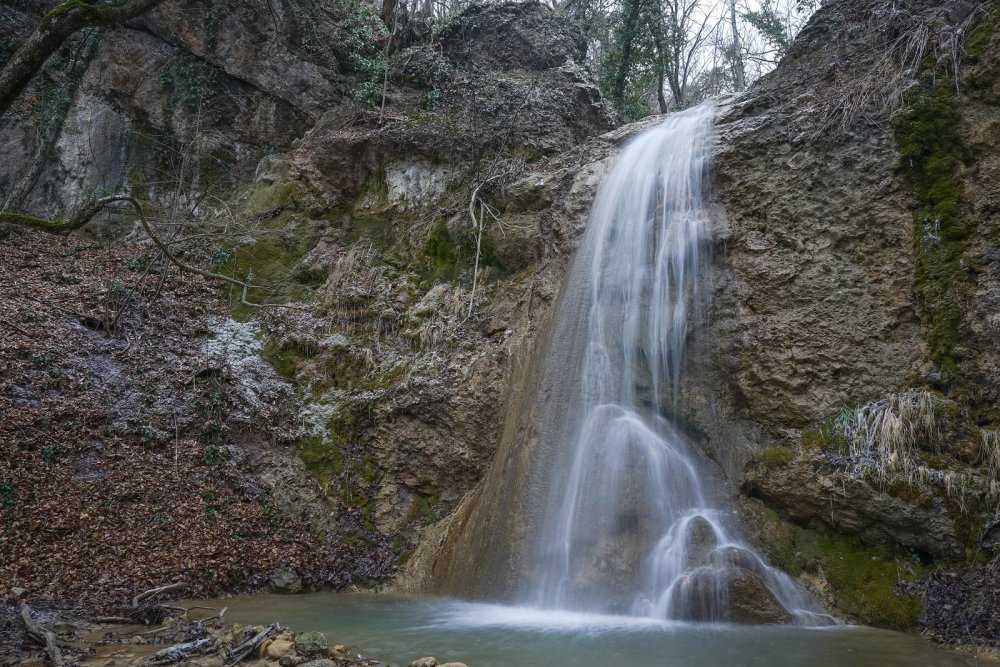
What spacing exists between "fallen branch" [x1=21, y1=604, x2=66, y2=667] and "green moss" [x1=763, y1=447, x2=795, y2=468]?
6696 mm

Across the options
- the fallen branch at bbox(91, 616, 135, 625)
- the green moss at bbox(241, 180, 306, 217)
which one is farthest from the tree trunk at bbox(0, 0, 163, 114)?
the green moss at bbox(241, 180, 306, 217)

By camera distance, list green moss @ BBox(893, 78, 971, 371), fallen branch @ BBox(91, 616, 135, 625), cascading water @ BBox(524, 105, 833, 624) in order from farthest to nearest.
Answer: green moss @ BBox(893, 78, 971, 371)
cascading water @ BBox(524, 105, 833, 624)
fallen branch @ BBox(91, 616, 135, 625)

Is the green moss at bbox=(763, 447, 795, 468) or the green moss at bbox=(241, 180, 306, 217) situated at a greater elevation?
the green moss at bbox=(241, 180, 306, 217)

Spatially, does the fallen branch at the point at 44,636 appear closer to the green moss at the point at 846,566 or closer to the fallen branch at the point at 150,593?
the fallen branch at the point at 150,593

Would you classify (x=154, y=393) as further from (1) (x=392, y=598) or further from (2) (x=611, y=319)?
(2) (x=611, y=319)

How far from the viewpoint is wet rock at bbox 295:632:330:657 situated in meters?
4.80

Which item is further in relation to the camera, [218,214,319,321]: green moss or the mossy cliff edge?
[218,214,319,321]: green moss

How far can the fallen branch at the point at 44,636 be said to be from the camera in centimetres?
455

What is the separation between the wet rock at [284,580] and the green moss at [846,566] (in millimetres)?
5416

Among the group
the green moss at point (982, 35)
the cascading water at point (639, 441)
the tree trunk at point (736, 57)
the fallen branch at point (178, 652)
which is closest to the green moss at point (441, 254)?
the cascading water at point (639, 441)

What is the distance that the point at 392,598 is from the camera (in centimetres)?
770

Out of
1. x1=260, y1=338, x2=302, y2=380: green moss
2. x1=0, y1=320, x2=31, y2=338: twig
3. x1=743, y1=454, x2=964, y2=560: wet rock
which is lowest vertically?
x1=743, y1=454, x2=964, y2=560: wet rock

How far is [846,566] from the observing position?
6.41m

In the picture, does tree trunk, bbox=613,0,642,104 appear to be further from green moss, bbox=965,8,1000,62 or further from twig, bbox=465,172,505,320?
green moss, bbox=965,8,1000,62
